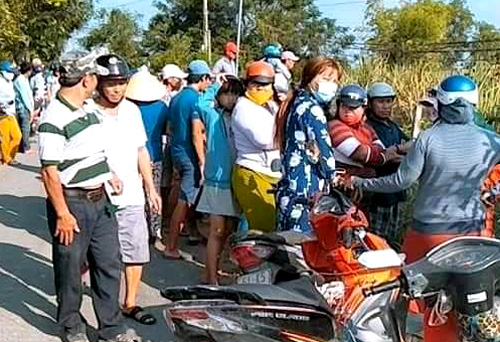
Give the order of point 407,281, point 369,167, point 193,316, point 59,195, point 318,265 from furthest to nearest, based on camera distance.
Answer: point 369,167 < point 59,195 < point 318,265 < point 193,316 < point 407,281

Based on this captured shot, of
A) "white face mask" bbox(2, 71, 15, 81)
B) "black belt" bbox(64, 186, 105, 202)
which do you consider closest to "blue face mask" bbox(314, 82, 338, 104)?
"black belt" bbox(64, 186, 105, 202)

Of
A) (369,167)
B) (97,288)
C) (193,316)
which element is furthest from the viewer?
(369,167)

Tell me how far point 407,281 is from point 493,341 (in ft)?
1.65

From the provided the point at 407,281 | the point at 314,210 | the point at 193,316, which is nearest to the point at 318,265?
the point at 314,210

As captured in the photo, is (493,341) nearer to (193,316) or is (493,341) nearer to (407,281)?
(407,281)

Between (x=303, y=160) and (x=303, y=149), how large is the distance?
0.25ft

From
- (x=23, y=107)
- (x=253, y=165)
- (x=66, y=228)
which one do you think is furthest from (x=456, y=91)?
(x=23, y=107)

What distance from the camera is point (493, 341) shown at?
3.63 meters

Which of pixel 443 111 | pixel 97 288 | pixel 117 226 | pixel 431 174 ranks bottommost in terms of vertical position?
pixel 97 288

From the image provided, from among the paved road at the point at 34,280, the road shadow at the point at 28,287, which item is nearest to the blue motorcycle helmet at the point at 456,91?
the paved road at the point at 34,280

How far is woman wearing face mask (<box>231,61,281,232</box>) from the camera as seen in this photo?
627 cm

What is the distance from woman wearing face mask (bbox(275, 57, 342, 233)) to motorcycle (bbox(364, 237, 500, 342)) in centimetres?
191

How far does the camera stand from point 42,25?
23.9 m

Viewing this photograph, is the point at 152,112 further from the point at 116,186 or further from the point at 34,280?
the point at 116,186
